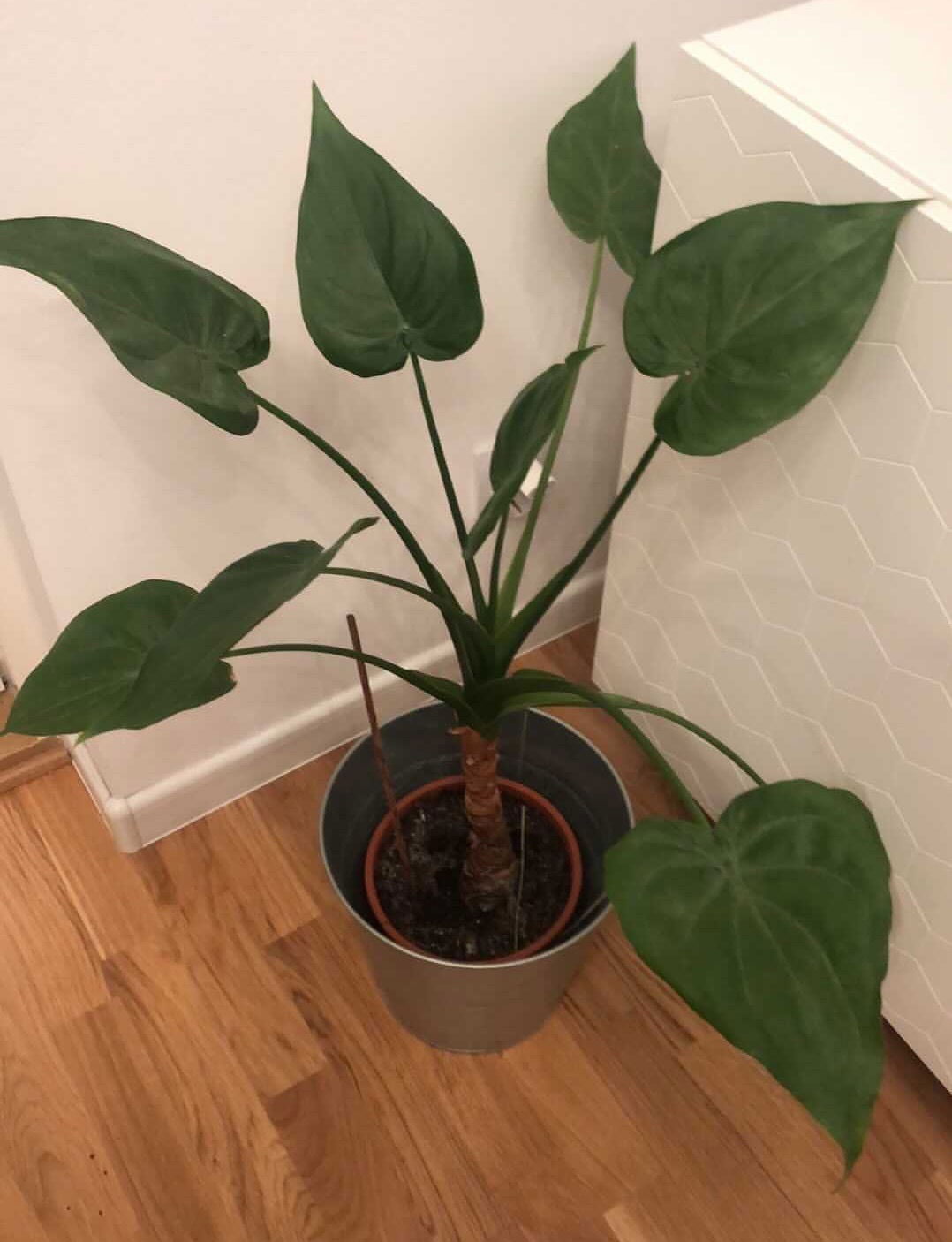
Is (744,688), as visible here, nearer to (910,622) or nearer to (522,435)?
(910,622)

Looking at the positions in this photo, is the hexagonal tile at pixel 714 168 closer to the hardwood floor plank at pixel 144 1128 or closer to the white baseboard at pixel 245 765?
the white baseboard at pixel 245 765

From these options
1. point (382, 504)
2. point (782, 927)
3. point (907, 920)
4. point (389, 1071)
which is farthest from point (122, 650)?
point (907, 920)

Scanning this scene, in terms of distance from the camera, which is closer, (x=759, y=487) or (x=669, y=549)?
(x=759, y=487)

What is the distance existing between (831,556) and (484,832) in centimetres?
39


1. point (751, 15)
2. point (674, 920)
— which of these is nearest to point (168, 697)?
point (674, 920)

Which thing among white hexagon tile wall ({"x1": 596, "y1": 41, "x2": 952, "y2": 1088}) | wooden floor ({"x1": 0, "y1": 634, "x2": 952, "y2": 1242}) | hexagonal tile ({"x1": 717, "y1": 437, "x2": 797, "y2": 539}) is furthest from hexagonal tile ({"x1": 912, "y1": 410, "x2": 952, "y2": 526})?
wooden floor ({"x1": 0, "y1": 634, "x2": 952, "y2": 1242})

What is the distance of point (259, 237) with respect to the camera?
34.0 inches

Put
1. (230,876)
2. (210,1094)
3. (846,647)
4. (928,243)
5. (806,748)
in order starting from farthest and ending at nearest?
(230,876) → (210,1094) → (806,748) → (846,647) → (928,243)

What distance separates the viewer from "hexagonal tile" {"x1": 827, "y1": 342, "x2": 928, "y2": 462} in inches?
29.5

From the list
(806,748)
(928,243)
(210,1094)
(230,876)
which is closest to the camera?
(928,243)

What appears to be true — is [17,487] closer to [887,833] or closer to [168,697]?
[168,697]

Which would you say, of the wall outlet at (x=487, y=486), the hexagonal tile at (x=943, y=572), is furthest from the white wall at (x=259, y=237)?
the hexagonal tile at (x=943, y=572)

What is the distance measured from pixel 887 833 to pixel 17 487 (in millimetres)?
765

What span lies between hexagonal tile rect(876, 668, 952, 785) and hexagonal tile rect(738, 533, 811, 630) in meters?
0.10
